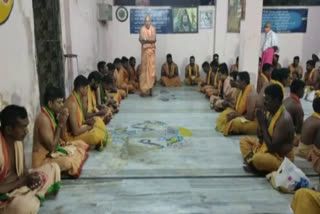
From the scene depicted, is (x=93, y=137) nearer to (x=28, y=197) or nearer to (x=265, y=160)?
(x=28, y=197)

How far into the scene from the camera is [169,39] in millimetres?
11445

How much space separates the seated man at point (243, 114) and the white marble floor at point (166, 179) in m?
0.18

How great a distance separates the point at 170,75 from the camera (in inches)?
437

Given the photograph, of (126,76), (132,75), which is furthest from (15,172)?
Answer: (132,75)

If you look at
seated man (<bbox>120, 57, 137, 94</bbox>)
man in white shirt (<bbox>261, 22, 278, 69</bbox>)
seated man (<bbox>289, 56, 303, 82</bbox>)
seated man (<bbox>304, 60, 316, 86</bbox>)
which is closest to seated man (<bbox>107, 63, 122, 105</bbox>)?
seated man (<bbox>120, 57, 137, 94</bbox>)

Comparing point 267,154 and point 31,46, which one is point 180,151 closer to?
point 267,154

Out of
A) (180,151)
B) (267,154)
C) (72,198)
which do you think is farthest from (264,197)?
(72,198)

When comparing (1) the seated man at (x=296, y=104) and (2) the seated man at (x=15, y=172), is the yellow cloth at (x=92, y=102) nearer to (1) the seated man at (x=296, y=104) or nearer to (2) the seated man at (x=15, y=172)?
(2) the seated man at (x=15, y=172)

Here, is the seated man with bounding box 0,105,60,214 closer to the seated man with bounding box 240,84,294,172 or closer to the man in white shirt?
the seated man with bounding box 240,84,294,172

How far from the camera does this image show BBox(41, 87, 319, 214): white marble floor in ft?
11.2

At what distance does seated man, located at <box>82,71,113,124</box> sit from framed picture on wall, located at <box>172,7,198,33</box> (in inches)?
220

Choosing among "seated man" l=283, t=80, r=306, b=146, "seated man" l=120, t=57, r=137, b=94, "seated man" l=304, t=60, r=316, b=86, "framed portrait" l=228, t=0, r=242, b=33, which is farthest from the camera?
"seated man" l=304, t=60, r=316, b=86

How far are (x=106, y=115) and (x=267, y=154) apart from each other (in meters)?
3.20

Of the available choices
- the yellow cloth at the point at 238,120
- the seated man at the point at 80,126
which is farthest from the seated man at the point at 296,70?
the seated man at the point at 80,126
